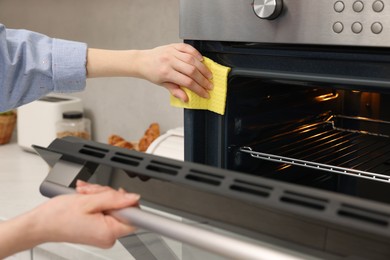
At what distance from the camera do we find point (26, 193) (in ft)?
4.92

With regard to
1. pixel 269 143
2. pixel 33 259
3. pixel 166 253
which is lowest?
pixel 33 259

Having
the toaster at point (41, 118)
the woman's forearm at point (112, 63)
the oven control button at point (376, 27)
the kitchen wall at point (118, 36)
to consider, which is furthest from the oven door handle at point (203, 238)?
the toaster at point (41, 118)

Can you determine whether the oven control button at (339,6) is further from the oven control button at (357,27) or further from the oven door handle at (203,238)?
the oven door handle at (203,238)

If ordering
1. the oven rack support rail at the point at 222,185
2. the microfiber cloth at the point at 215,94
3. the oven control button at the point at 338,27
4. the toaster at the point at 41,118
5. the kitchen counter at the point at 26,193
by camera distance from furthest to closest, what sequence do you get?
the toaster at the point at 41,118 → the kitchen counter at the point at 26,193 → the microfiber cloth at the point at 215,94 → the oven control button at the point at 338,27 → the oven rack support rail at the point at 222,185

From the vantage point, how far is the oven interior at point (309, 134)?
951mm

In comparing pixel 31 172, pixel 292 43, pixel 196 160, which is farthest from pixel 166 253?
pixel 31 172

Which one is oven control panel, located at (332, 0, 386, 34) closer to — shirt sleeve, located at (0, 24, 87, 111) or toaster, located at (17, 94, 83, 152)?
shirt sleeve, located at (0, 24, 87, 111)

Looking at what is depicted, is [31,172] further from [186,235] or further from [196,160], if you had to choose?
[186,235]

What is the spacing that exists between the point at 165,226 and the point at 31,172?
1.17m

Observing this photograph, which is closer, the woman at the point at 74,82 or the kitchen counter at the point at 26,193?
the woman at the point at 74,82

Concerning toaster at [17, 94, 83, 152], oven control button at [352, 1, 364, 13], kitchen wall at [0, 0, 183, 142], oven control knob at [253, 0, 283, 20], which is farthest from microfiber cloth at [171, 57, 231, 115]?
toaster at [17, 94, 83, 152]

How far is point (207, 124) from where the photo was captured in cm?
95

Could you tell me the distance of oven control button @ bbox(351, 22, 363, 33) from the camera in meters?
0.73

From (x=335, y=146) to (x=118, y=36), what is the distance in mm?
926
